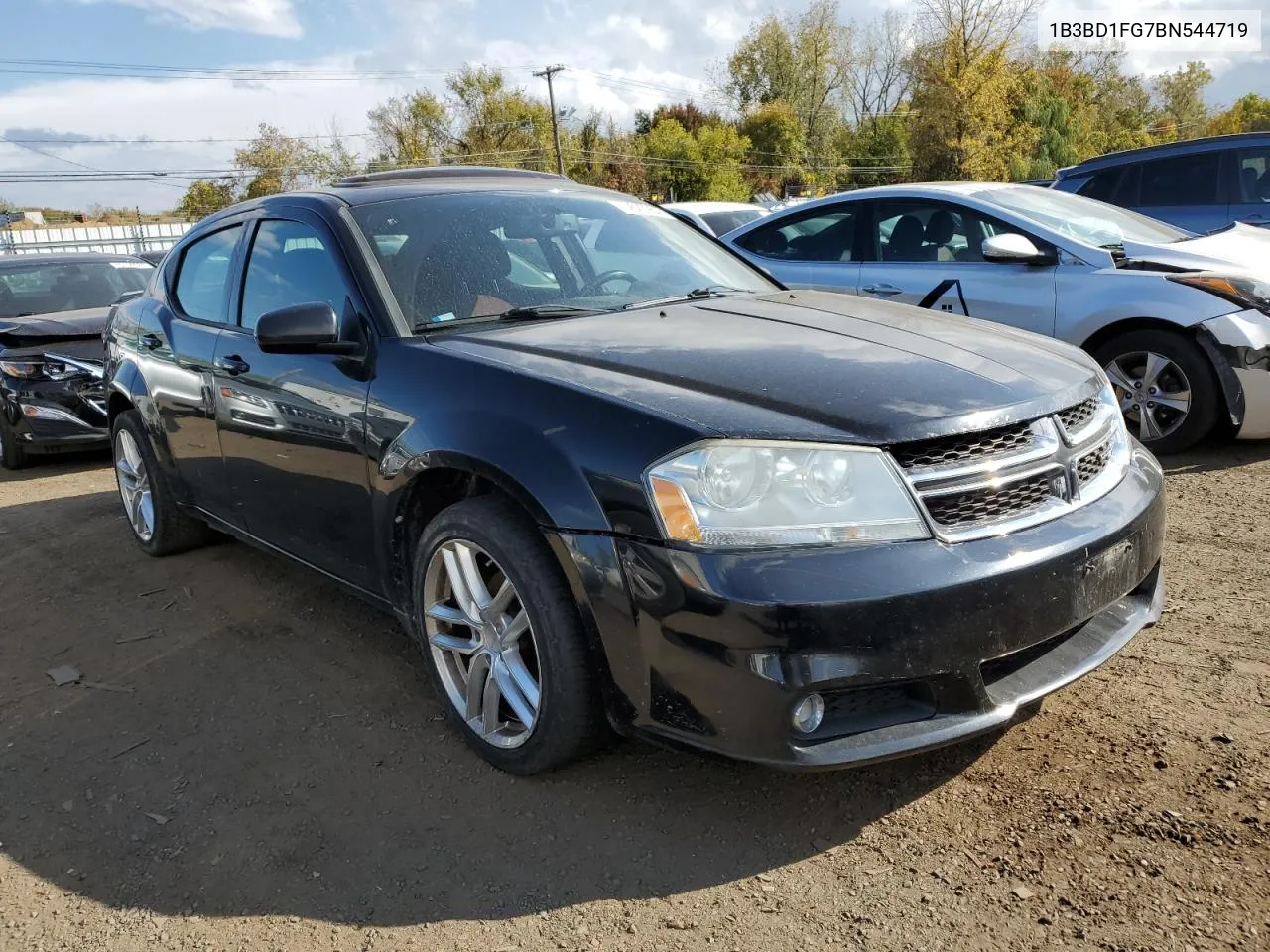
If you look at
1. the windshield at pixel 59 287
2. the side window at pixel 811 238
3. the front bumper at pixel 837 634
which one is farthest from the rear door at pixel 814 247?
the windshield at pixel 59 287

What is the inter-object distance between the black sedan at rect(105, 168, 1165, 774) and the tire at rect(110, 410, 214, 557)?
121 cm

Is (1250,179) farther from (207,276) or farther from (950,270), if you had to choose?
(207,276)

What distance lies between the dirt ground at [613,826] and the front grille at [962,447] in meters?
0.89

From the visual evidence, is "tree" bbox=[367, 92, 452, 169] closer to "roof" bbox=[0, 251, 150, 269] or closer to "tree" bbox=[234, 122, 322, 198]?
"tree" bbox=[234, 122, 322, 198]

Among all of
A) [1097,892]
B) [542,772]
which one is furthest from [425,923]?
[1097,892]

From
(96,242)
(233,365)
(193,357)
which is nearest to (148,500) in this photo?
(193,357)

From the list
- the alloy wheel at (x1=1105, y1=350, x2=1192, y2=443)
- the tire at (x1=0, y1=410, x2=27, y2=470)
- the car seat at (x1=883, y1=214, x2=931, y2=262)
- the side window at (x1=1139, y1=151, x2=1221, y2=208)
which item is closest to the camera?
the alloy wheel at (x1=1105, y1=350, x2=1192, y2=443)

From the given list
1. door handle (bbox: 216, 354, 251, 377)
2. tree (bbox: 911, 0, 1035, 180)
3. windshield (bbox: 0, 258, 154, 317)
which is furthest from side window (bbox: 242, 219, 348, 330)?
tree (bbox: 911, 0, 1035, 180)

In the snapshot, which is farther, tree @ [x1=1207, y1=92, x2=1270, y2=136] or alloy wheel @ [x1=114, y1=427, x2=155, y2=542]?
tree @ [x1=1207, y1=92, x2=1270, y2=136]

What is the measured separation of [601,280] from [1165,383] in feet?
11.6

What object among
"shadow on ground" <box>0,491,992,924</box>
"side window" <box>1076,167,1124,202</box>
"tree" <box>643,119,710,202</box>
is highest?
"tree" <box>643,119,710,202</box>

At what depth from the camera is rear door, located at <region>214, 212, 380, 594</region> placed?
10.4ft

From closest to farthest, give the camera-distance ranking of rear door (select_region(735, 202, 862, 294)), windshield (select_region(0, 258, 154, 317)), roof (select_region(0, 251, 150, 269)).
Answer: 1. rear door (select_region(735, 202, 862, 294))
2. windshield (select_region(0, 258, 154, 317))
3. roof (select_region(0, 251, 150, 269))

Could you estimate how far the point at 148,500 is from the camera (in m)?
5.00
